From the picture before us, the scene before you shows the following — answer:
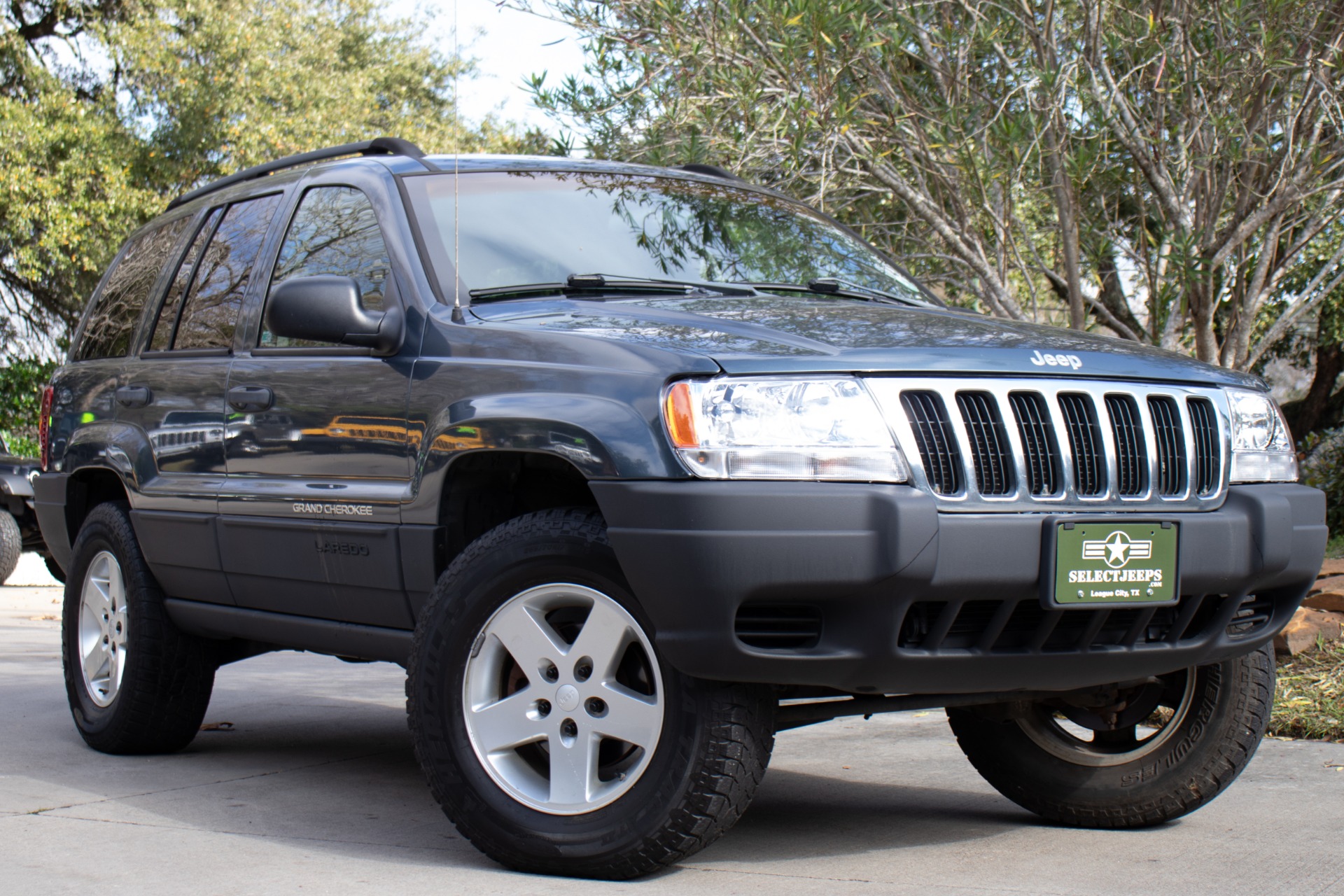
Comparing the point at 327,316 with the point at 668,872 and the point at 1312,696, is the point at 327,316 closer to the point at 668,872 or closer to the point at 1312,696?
the point at 668,872

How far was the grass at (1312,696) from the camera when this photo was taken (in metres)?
5.66

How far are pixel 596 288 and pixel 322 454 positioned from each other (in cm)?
92

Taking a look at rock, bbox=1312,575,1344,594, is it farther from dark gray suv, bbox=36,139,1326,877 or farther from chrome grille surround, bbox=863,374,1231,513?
chrome grille surround, bbox=863,374,1231,513

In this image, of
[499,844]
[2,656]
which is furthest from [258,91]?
[499,844]

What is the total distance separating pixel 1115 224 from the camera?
27.9 feet

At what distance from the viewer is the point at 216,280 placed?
527 cm

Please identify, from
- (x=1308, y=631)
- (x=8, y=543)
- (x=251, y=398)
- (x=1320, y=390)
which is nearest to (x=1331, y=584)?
(x=1308, y=631)

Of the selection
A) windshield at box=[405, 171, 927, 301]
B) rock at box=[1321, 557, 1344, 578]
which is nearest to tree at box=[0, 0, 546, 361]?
rock at box=[1321, 557, 1344, 578]

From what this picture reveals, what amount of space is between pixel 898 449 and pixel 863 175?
16.7 ft

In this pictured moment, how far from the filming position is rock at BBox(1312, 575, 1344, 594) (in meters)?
7.06

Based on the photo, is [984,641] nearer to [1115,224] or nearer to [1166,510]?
[1166,510]

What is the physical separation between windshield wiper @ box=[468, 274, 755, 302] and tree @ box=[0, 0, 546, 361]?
1356 centimetres

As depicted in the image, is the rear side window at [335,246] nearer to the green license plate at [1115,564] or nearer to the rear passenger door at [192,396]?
the rear passenger door at [192,396]

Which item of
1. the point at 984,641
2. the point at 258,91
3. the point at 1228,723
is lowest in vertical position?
the point at 1228,723
